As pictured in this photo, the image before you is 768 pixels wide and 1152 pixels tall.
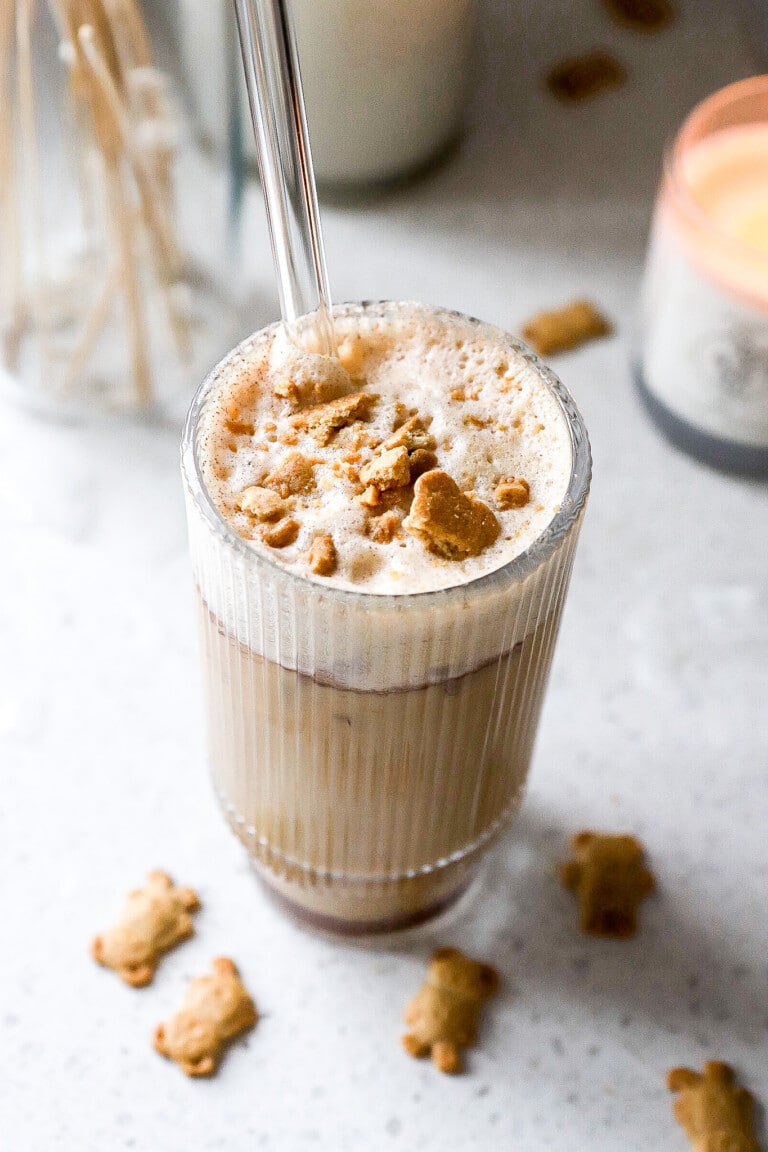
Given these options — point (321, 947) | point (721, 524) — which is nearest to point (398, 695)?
point (321, 947)

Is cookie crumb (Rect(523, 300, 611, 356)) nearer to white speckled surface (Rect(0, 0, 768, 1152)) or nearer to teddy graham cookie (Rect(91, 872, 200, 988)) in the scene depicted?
white speckled surface (Rect(0, 0, 768, 1152))

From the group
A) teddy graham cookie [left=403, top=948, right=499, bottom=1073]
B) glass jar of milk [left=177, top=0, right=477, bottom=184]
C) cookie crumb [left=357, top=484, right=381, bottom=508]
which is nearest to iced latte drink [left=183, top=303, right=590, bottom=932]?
cookie crumb [left=357, top=484, right=381, bottom=508]

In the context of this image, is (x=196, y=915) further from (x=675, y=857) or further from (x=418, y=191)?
(x=418, y=191)

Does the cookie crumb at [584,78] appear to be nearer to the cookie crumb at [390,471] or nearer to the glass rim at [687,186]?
the glass rim at [687,186]

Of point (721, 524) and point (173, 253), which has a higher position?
point (173, 253)

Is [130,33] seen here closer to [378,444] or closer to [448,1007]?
[378,444]

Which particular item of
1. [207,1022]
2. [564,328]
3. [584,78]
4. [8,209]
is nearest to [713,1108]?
Answer: [207,1022]

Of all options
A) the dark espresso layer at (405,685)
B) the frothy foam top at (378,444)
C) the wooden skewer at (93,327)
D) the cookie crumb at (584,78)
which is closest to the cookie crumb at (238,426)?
the frothy foam top at (378,444)
